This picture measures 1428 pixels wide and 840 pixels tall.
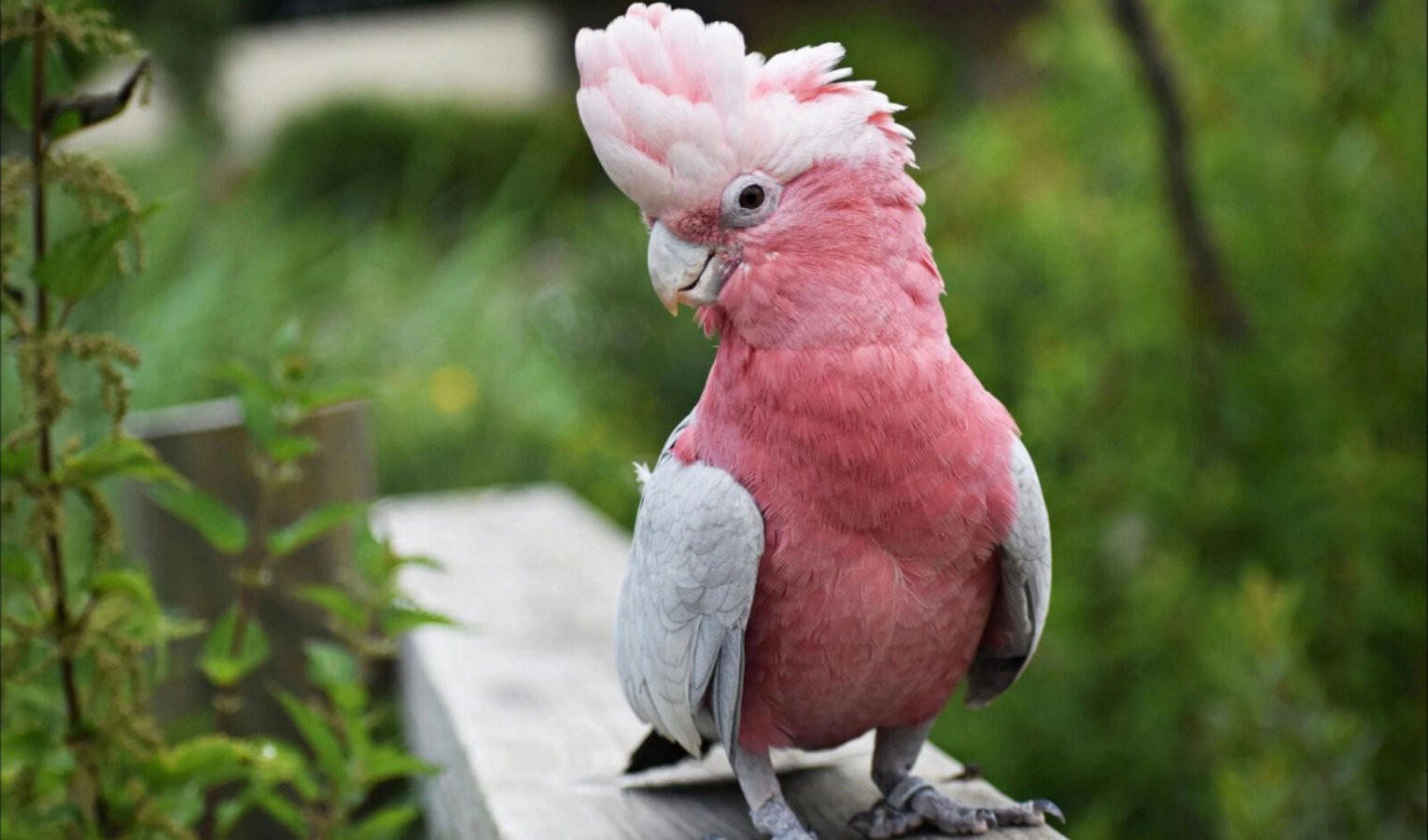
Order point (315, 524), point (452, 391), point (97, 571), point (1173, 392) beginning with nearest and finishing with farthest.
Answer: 1. point (97, 571)
2. point (315, 524)
3. point (1173, 392)
4. point (452, 391)

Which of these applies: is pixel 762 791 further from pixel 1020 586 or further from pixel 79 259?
pixel 79 259

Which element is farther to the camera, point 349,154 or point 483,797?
point 349,154

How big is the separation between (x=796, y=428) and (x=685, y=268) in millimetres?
168

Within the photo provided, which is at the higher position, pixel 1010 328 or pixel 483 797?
pixel 1010 328

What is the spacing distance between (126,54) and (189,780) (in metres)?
0.82

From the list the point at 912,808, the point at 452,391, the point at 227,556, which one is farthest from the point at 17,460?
the point at 452,391

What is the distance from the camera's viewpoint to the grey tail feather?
4.79 feet

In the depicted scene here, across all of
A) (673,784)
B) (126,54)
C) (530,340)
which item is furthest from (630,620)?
(530,340)

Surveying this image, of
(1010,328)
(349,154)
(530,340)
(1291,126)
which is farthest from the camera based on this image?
(349,154)

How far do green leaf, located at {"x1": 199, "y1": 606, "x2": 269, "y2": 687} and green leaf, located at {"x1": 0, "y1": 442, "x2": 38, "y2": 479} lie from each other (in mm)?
351

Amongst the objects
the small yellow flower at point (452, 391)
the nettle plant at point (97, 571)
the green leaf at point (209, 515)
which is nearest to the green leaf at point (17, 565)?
the nettle plant at point (97, 571)

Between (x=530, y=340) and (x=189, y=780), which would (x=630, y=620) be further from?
(x=530, y=340)

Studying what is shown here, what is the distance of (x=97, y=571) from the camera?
4.80 feet

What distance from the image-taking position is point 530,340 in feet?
17.5
